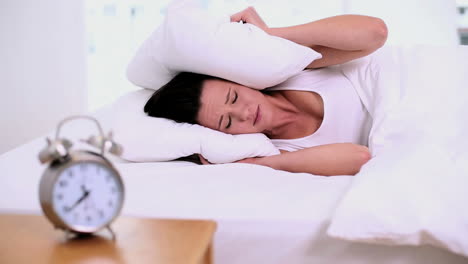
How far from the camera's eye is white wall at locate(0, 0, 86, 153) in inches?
133

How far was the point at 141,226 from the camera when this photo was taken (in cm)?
100

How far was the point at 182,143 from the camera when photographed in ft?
5.66

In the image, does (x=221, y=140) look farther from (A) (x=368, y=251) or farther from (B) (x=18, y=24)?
(B) (x=18, y=24)

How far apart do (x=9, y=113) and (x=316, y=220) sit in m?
2.60

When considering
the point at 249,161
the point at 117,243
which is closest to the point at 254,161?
the point at 249,161

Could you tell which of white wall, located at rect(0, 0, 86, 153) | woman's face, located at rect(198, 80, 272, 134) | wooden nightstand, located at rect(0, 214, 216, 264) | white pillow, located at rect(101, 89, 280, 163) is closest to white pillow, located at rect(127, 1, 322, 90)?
woman's face, located at rect(198, 80, 272, 134)

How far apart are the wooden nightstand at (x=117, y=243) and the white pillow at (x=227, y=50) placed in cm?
84

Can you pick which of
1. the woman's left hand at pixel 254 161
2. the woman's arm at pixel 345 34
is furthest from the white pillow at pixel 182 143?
the woman's arm at pixel 345 34

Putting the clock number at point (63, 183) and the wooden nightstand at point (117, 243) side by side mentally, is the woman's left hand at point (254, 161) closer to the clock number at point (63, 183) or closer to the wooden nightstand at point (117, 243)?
the wooden nightstand at point (117, 243)

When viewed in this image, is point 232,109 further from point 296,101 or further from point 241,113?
point 296,101

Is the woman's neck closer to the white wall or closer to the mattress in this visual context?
the mattress

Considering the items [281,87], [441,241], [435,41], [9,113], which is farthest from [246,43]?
[9,113]

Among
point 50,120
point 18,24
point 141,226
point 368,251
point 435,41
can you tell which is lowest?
point 50,120

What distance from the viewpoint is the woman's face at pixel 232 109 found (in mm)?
1803
